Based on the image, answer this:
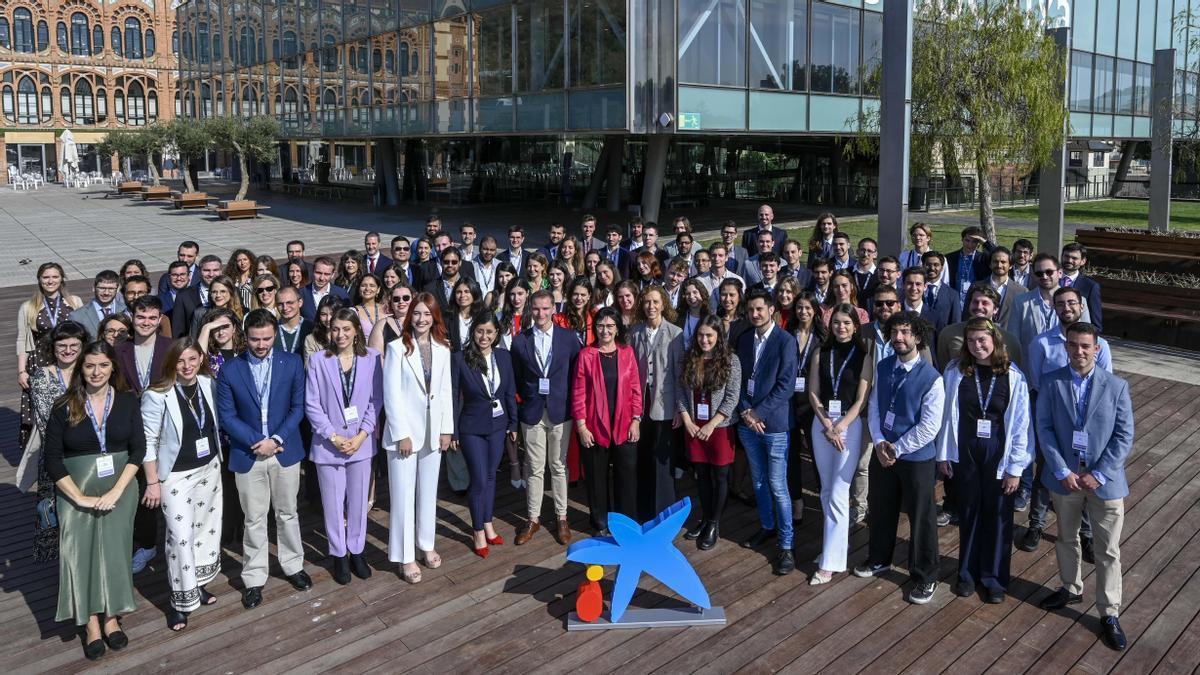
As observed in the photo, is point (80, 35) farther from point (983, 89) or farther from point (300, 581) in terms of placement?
point (300, 581)

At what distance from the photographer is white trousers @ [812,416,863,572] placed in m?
5.94

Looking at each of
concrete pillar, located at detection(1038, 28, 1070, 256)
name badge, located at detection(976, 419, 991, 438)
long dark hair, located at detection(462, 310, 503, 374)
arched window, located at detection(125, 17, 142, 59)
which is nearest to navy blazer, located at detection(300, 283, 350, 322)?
long dark hair, located at detection(462, 310, 503, 374)

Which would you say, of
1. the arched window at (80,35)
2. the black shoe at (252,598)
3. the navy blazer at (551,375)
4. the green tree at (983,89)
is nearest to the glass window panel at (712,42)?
the green tree at (983,89)

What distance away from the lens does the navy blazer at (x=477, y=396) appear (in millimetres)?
6219

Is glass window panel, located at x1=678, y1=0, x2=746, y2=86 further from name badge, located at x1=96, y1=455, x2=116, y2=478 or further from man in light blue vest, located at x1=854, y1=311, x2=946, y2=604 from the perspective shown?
name badge, located at x1=96, y1=455, x2=116, y2=478

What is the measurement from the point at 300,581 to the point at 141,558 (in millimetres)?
1199

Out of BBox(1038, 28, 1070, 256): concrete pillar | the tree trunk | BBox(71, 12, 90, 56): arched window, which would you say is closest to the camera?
BBox(1038, 28, 1070, 256): concrete pillar

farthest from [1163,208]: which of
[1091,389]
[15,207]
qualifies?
[15,207]

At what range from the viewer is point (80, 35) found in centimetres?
6981

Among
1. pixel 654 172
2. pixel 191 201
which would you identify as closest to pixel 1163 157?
pixel 654 172

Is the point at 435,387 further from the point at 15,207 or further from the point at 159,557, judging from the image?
the point at 15,207

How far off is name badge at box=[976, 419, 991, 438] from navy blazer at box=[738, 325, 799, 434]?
1216 mm

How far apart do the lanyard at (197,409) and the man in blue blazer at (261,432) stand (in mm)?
139

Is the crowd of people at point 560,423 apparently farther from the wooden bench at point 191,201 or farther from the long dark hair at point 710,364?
the wooden bench at point 191,201
